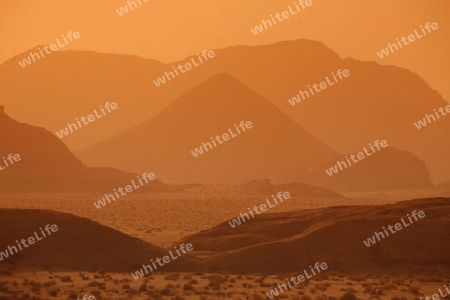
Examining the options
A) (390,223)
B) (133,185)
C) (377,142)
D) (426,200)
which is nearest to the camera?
(390,223)

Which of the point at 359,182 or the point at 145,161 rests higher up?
the point at 145,161

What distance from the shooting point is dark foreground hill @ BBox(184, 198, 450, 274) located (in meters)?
29.9

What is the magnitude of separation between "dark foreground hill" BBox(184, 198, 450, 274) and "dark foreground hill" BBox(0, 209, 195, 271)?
8.99ft

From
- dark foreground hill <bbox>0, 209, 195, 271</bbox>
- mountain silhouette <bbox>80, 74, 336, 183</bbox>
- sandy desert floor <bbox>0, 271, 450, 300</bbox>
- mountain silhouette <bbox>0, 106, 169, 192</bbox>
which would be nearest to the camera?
sandy desert floor <bbox>0, 271, 450, 300</bbox>

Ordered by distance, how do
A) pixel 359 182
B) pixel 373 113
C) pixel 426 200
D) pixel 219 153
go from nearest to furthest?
pixel 426 200 → pixel 359 182 → pixel 219 153 → pixel 373 113

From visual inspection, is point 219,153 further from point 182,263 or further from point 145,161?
point 182,263

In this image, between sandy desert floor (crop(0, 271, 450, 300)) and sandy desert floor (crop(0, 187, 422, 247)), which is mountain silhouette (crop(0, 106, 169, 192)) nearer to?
sandy desert floor (crop(0, 187, 422, 247))

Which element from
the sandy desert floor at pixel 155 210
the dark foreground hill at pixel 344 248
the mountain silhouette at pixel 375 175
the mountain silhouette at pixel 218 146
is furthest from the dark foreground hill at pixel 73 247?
the mountain silhouette at pixel 218 146

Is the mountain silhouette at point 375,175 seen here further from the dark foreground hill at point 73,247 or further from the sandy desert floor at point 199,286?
the sandy desert floor at point 199,286

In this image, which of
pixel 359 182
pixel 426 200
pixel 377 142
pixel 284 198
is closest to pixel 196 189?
pixel 284 198

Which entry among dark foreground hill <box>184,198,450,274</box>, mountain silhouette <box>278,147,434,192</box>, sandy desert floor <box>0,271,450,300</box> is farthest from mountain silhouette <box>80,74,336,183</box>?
sandy desert floor <box>0,271,450,300</box>

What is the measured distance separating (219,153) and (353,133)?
58.6m

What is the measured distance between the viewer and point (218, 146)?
151875 millimetres

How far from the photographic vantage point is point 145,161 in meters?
157
